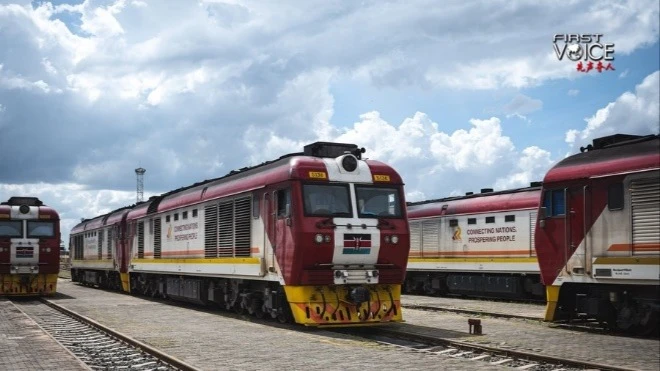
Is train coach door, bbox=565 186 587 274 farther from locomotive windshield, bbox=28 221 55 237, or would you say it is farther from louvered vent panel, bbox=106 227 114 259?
louvered vent panel, bbox=106 227 114 259

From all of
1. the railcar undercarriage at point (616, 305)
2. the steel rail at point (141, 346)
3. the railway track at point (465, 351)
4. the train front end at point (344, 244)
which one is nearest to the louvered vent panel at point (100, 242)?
the steel rail at point (141, 346)

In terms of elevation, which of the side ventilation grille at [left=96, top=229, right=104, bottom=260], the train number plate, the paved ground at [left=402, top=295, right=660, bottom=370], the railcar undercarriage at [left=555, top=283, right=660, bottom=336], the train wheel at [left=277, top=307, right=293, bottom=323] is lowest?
the paved ground at [left=402, top=295, right=660, bottom=370]

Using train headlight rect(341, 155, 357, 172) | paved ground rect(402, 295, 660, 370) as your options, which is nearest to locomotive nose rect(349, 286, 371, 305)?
paved ground rect(402, 295, 660, 370)

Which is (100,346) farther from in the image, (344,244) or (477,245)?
(477,245)

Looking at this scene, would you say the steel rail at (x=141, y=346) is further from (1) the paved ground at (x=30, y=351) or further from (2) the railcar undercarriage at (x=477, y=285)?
(2) the railcar undercarriage at (x=477, y=285)

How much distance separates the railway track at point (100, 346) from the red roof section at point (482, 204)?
14.4m

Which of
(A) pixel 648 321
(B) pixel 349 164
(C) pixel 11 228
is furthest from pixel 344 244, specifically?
(C) pixel 11 228

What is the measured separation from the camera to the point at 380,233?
17.0m

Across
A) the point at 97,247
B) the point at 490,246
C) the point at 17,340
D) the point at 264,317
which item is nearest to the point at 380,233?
the point at 264,317

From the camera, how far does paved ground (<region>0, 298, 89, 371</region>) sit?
39.3 feet

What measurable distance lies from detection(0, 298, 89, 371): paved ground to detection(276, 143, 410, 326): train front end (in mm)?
5034

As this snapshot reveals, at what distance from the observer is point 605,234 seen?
51.8 feet

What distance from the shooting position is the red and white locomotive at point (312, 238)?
1638 cm

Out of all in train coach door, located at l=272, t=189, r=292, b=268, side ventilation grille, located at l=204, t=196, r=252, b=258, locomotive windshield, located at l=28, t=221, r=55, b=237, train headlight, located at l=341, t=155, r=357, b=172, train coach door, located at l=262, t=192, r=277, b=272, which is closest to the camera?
Answer: train coach door, located at l=272, t=189, r=292, b=268
